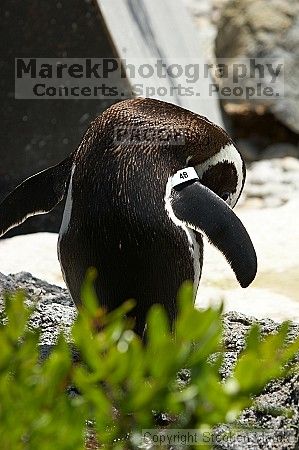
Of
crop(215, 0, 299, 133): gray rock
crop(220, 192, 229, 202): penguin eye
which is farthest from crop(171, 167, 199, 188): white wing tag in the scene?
crop(215, 0, 299, 133): gray rock

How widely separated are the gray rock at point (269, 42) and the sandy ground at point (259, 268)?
255 cm

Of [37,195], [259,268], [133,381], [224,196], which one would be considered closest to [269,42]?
[259,268]

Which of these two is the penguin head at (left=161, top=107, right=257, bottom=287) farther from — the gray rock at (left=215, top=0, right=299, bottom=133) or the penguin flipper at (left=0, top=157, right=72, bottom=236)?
the gray rock at (left=215, top=0, right=299, bottom=133)

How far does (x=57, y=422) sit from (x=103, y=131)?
1.56m

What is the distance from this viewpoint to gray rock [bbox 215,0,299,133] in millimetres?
7105

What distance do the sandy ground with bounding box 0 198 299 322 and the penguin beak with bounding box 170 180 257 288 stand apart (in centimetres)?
79

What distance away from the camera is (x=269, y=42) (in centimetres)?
734

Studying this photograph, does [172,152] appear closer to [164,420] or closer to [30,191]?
[30,191]

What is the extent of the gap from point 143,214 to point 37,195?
0.54 meters

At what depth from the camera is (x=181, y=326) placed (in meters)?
1.17

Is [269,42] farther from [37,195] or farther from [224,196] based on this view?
[37,195]

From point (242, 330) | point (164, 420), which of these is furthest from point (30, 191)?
point (164, 420)

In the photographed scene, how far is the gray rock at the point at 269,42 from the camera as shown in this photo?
711 centimetres

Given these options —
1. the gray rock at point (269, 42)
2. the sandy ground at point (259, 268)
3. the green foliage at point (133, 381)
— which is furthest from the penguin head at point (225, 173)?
the gray rock at point (269, 42)
